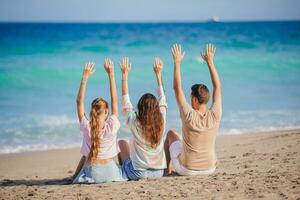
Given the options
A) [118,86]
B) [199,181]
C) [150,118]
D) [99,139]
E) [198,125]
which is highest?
[118,86]

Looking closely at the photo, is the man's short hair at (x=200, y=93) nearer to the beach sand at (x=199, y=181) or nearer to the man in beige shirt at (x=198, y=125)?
the man in beige shirt at (x=198, y=125)

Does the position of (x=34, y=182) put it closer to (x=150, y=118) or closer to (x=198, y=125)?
(x=150, y=118)

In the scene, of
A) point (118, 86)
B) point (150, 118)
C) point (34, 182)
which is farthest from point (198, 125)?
point (118, 86)

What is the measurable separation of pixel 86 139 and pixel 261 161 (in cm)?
248

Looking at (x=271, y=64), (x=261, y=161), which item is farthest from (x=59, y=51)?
(x=261, y=161)

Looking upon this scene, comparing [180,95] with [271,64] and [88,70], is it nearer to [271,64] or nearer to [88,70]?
[88,70]

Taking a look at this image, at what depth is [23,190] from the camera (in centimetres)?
617

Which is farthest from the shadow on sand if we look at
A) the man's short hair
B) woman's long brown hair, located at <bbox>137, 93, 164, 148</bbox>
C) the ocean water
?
the ocean water

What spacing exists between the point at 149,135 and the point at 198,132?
560 millimetres

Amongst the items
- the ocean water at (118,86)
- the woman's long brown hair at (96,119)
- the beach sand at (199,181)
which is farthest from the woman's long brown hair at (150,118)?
the ocean water at (118,86)

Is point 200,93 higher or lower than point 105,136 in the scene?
higher

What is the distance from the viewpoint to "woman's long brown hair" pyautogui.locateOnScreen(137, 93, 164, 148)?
600 centimetres

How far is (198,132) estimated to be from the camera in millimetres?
5949

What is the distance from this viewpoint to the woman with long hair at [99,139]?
6066 mm
